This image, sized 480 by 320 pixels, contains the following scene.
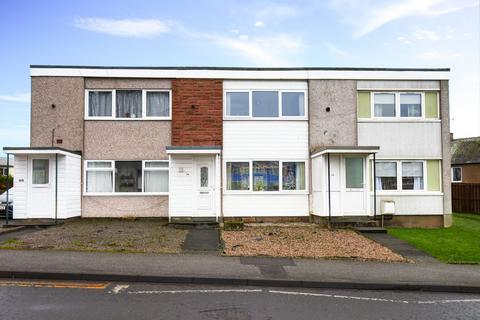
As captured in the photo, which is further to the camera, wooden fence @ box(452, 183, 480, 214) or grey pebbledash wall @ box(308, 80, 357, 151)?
wooden fence @ box(452, 183, 480, 214)

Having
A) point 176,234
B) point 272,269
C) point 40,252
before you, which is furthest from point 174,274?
point 176,234

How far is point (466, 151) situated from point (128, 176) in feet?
85.2

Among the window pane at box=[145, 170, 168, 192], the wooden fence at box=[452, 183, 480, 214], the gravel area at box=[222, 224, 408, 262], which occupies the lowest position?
the gravel area at box=[222, 224, 408, 262]

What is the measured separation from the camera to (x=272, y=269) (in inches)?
408

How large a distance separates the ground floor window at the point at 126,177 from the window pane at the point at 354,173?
6784 mm

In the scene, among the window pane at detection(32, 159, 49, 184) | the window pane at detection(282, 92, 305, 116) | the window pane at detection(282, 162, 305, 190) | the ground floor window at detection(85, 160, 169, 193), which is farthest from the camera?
the window pane at detection(282, 92, 305, 116)

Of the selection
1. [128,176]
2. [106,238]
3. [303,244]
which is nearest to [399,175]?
[303,244]

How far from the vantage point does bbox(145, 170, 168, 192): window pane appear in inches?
736

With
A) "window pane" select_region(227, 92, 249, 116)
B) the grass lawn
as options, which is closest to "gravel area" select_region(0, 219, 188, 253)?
"window pane" select_region(227, 92, 249, 116)

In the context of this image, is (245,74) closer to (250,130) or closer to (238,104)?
(238,104)

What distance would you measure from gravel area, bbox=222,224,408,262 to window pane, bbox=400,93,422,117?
20.1 ft

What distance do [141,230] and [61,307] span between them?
867 centimetres

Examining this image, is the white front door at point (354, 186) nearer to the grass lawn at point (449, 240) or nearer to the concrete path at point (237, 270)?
the grass lawn at point (449, 240)

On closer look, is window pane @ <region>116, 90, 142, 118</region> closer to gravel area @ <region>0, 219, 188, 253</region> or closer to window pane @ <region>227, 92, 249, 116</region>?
window pane @ <region>227, 92, 249, 116</region>
